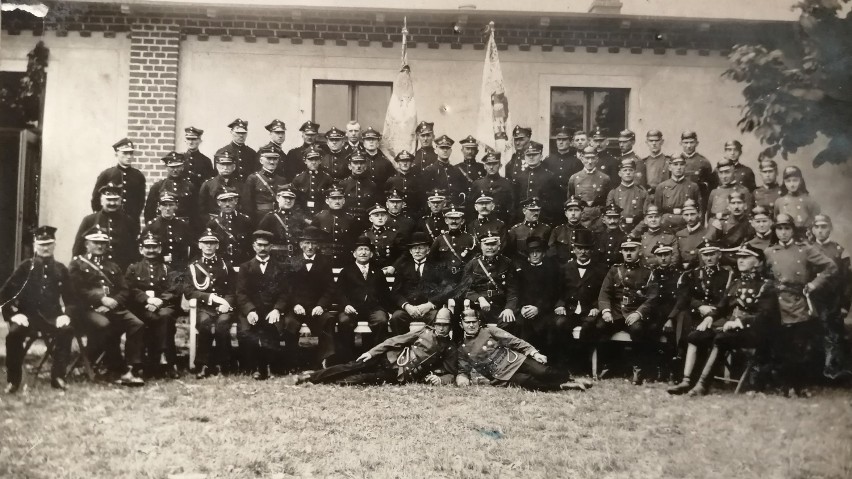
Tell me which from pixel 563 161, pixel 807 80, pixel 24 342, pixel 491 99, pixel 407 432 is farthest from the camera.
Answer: pixel 563 161

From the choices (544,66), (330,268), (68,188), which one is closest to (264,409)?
(330,268)

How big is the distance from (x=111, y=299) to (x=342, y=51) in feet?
6.82

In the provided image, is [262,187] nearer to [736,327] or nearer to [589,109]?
[589,109]

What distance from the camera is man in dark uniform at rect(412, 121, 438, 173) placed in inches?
160

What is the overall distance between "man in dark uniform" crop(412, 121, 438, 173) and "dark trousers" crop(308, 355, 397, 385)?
4.20 feet

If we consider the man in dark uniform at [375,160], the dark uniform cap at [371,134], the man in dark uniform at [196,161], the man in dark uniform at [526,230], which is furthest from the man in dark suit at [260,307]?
the man in dark uniform at [526,230]

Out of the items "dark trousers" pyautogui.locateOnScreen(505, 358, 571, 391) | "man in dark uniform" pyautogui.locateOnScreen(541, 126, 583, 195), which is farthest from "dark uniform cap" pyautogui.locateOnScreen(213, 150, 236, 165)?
"dark trousers" pyautogui.locateOnScreen(505, 358, 571, 391)

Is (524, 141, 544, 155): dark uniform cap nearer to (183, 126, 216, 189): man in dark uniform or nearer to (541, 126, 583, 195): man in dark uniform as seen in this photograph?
(541, 126, 583, 195): man in dark uniform

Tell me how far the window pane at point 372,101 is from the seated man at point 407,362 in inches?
51.2

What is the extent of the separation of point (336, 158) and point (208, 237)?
3.11ft

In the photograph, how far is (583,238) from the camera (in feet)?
13.9

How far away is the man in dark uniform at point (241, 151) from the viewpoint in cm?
407

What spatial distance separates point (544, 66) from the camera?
13.6 ft

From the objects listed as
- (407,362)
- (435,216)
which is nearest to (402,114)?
(435,216)
